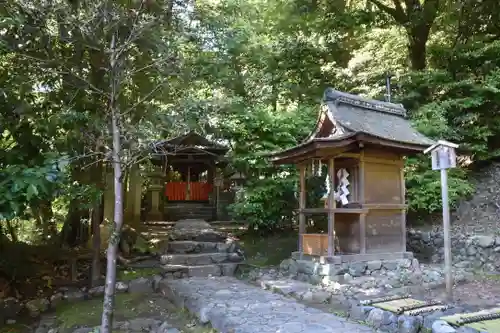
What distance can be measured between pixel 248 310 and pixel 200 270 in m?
3.87

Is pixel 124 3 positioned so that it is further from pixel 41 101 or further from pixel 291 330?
pixel 291 330

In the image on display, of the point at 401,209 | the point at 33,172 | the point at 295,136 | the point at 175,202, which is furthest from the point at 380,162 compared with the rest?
the point at 175,202

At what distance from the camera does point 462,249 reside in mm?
10266

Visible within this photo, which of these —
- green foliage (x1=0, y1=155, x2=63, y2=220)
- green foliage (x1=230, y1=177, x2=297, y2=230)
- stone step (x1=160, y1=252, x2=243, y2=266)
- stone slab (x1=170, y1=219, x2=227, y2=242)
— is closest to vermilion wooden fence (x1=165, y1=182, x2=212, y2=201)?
stone slab (x1=170, y1=219, x2=227, y2=242)

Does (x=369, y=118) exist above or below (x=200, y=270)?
above

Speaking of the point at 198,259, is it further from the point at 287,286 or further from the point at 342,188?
the point at 342,188

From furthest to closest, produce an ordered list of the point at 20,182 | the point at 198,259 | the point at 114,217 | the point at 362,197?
the point at 198,259, the point at 362,197, the point at 114,217, the point at 20,182

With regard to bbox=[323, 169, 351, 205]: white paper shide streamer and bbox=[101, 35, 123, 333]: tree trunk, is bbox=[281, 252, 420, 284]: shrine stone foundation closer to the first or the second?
bbox=[323, 169, 351, 205]: white paper shide streamer

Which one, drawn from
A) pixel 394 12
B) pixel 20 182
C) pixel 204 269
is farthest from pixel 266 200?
pixel 394 12

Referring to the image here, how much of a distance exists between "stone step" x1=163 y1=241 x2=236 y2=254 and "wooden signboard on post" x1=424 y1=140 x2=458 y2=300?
6051 millimetres

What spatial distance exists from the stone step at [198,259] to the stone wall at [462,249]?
507 centimetres

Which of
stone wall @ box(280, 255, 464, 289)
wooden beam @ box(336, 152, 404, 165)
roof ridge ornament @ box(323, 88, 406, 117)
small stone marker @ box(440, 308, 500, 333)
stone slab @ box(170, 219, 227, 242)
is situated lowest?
stone wall @ box(280, 255, 464, 289)

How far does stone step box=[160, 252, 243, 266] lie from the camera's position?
1039cm

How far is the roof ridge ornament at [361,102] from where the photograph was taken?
9.56m
